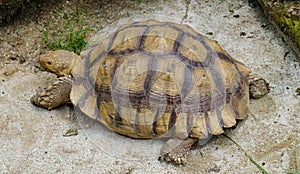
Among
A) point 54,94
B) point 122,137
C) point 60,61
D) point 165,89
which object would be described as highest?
point 165,89

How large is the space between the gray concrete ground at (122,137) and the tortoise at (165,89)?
5.6 inches

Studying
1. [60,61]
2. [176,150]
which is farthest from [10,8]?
[176,150]

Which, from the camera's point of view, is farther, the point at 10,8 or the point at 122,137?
the point at 10,8

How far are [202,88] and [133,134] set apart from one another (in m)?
0.58

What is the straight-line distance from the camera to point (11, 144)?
3627 millimetres

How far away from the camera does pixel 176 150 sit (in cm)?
345

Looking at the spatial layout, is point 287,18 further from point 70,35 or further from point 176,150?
point 70,35

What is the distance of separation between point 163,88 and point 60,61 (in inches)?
37.9

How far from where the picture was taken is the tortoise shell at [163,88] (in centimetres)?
345

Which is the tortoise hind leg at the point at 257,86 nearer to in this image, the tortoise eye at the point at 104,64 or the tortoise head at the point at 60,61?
the tortoise eye at the point at 104,64

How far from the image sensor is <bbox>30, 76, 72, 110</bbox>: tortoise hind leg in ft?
12.5

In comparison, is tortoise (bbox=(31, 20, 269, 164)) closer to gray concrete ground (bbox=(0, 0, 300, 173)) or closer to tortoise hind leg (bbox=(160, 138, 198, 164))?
tortoise hind leg (bbox=(160, 138, 198, 164))

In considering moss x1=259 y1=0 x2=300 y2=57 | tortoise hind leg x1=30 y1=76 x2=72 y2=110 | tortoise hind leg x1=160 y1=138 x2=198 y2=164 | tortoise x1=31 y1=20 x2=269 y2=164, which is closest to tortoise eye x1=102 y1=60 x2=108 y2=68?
tortoise x1=31 y1=20 x2=269 y2=164

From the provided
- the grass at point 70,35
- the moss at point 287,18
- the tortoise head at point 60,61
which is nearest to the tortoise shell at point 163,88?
the tortoise head at point 60,61
